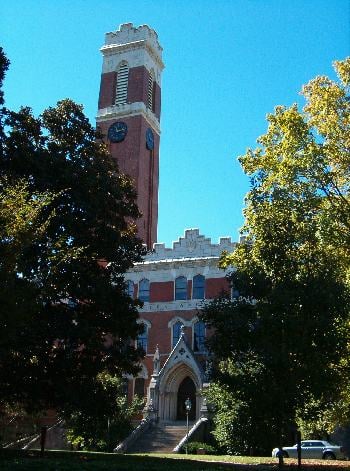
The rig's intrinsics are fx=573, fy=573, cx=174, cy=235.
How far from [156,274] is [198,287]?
351 cm

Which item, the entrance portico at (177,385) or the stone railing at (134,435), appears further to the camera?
the entrance portico at (177,385)

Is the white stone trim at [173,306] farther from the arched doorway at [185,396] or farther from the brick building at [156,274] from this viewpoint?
the arched doorway at [185,396]

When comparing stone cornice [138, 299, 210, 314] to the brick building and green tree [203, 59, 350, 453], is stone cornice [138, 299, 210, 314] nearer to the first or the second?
the brick building

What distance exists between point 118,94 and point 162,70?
8244mm

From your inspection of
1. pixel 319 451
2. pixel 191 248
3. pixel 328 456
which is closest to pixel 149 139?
pixel 191 248

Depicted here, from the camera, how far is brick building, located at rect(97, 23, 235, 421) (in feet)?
126

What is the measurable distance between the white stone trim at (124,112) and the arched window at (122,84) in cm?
88

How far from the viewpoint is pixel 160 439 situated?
3353 centimetres

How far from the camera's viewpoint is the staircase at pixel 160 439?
32.0 meters

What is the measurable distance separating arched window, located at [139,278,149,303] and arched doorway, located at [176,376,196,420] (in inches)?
269

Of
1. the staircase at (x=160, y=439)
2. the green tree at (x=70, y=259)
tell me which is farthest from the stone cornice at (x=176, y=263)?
the green tree at (x=70, y=259)

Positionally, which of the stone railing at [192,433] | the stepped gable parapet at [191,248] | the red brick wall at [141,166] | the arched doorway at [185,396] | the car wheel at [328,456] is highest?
the red brick wall at [141,166]

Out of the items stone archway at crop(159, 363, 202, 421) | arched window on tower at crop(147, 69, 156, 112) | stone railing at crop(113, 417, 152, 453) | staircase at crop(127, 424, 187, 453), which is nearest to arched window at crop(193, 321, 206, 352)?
stone archway at crop(159, 363, 202, 421)

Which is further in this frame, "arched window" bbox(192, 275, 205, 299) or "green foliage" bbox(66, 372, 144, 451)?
"arched window" bbox(192, 275, 205, 299)
